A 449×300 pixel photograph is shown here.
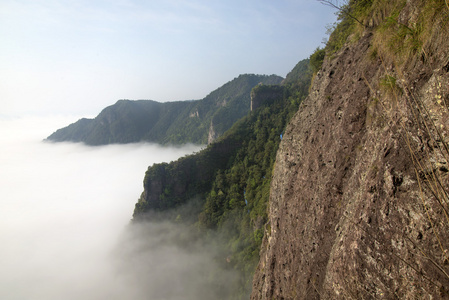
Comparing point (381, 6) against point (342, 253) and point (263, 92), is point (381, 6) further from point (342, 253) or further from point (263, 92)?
point (263, 92)

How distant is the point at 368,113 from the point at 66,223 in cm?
23640

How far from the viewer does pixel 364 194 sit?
210 inches

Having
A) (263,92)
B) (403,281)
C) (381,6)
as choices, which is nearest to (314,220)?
(403,281)

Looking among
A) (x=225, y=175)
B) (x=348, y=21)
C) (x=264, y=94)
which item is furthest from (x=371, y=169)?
(x=264, y=94)

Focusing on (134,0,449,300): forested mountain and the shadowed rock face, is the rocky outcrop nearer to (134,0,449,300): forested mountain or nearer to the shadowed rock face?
(134,0,449,300): forested mountain

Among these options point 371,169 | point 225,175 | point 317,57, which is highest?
point 317,57

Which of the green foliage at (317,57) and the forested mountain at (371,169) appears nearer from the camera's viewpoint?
→ the forested mountain at (371,169)

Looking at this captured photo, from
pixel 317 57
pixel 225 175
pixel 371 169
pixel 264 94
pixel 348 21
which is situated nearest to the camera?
pixel 371 169

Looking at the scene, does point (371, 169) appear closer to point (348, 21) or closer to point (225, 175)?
point (348, 21)

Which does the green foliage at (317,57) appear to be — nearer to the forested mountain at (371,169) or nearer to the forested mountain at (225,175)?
the forested mountain at (371,169)

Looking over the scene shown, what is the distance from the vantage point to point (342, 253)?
5652mm

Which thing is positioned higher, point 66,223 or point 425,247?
point 425,247

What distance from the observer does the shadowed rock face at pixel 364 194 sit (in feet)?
12.5

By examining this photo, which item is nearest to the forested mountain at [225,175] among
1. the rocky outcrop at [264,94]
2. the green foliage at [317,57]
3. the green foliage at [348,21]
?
the rocky outcrop at [264,94]
